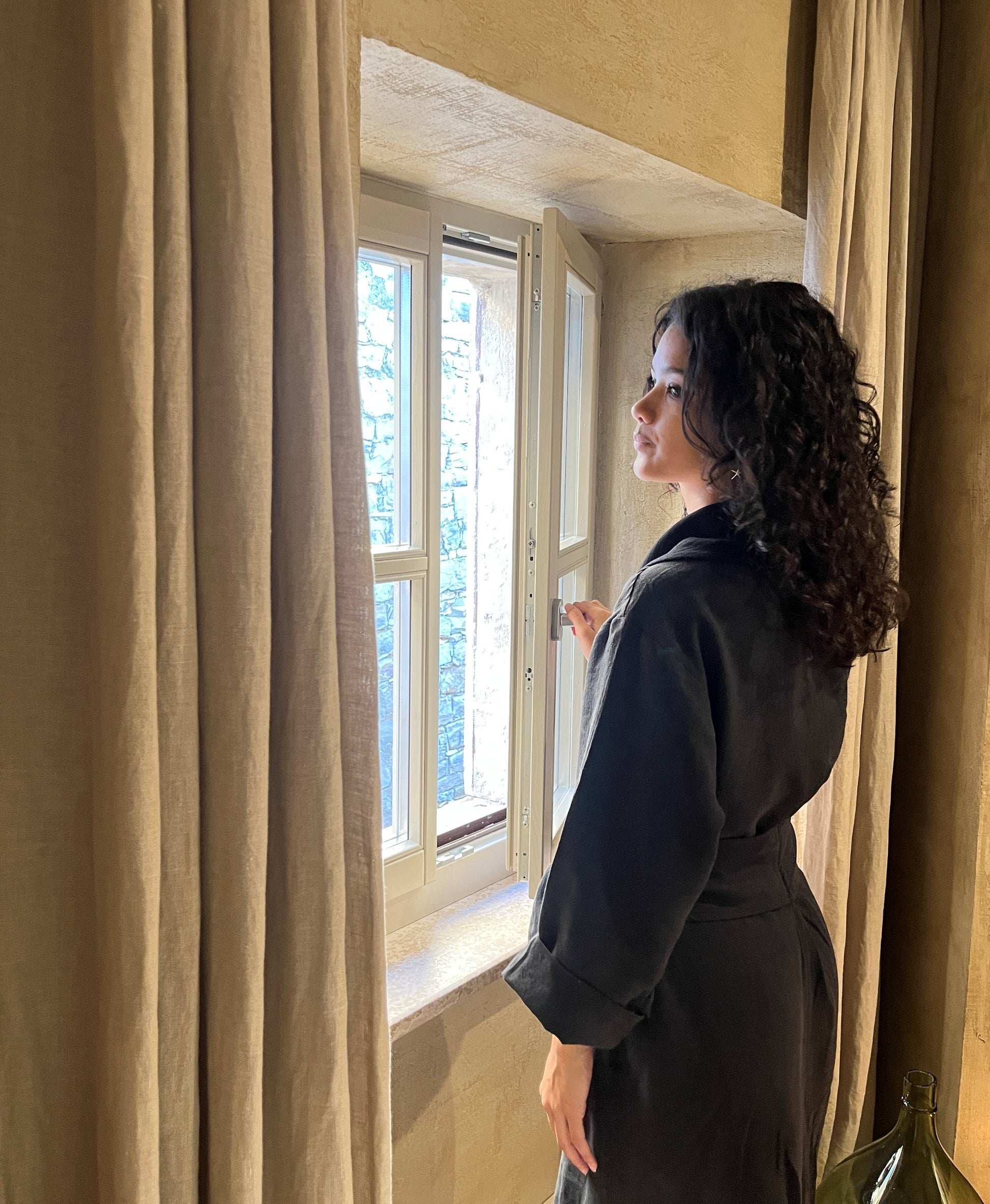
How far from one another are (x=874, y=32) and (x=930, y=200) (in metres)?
0.41

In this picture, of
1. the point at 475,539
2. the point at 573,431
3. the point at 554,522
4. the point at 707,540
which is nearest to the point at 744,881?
the point at 707,540

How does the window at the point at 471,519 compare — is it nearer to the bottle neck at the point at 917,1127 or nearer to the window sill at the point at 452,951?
the window sill at the point at 452,951

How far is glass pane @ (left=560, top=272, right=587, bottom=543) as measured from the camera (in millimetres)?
1934

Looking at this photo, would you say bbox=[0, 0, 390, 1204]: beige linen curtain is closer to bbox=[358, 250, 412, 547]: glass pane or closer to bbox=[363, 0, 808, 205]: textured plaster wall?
bbox=[363, 0, 808, 205]: textured plaster wall

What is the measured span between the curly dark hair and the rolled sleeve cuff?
46 cm

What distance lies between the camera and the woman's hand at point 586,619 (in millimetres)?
1590

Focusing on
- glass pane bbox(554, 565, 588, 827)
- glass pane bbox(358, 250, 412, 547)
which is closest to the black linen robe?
Answer: glass pane bbox(358, 250, 412, 547)

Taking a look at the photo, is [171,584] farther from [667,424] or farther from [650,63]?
[650,63]

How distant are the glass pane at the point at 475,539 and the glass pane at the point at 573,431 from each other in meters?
0.12

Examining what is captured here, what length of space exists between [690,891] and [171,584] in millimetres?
670

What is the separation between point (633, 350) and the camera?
210 cm

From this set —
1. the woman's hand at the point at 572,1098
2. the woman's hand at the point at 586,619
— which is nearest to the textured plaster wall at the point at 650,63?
the woman's hand at the point at 586,619

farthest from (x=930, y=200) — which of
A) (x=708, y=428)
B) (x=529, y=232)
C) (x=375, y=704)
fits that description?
(x=375, y=704)

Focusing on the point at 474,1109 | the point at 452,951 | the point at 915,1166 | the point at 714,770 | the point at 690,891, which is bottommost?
the point at 915,1166
